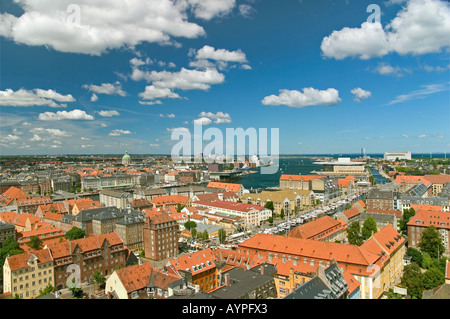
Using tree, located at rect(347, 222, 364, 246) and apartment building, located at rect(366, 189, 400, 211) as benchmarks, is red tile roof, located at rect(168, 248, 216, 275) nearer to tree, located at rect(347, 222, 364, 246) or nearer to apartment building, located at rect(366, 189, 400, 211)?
tree, located at rect(347, 222, 364, 246)

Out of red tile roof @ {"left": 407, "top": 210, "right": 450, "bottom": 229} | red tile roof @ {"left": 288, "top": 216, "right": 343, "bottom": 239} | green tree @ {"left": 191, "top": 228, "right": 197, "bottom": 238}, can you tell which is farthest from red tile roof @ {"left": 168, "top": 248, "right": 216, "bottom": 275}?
red tile roof @ {"left": 407, "top": 210, "right": 450, "bottom": 229}

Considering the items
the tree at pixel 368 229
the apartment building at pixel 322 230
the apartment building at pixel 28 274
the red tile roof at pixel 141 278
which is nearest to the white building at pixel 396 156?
the apartment building at pixel 322 230

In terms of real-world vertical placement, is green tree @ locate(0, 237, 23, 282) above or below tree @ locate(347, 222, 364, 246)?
above

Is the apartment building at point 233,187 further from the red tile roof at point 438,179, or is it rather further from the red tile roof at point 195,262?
the red tile roof at point 195,262

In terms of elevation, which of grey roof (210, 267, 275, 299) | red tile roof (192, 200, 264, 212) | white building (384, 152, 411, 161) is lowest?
red tile roof (192, 200, 264, 212)

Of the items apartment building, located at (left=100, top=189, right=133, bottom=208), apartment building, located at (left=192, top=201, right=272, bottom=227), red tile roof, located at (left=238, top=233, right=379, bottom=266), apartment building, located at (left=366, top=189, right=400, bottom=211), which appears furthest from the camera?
apartment building, located at (left=100, top=189, right=133, bottom=208)

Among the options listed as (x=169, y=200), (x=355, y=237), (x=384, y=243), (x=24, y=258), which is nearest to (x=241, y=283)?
(x=384, y=243)
